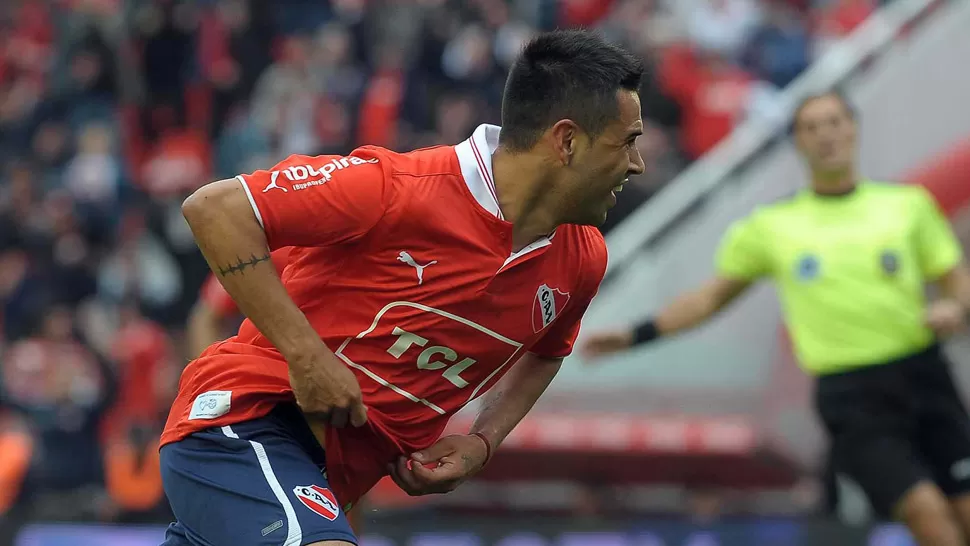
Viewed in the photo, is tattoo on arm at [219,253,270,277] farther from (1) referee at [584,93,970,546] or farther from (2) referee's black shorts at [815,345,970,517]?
(2) referee's black shorts at [815,345,970,517]

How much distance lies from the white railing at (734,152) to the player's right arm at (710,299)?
4.81m

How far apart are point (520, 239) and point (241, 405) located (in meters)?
0.94

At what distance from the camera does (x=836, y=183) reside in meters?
6.85

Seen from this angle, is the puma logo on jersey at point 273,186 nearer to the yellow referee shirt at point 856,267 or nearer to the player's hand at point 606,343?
the player's hand at point 606,343

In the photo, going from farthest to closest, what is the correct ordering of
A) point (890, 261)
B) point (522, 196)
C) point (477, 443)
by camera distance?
point (890, 261)
point (477, 443)
point (522, 196)

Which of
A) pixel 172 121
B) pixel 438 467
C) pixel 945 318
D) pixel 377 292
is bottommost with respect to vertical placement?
pixel 172 121

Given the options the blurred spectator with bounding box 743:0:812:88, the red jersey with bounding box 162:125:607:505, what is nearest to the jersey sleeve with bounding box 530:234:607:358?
the red jersey with bounding box 162:125:607:505

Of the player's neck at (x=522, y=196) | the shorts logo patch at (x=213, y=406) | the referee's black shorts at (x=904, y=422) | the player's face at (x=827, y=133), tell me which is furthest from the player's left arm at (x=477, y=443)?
the player's face at (x=827, y=133)

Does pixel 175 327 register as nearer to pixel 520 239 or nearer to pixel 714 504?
pixel 714 504

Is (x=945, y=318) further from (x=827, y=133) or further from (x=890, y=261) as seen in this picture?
(x=827, y=133)

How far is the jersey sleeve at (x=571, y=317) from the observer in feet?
14.7

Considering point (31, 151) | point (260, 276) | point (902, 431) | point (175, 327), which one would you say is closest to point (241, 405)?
Result: point (260, 276)

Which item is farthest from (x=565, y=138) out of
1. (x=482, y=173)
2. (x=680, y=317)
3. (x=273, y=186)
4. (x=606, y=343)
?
(x=680, y=317)

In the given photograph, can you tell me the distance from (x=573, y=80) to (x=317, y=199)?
32.1 inches
